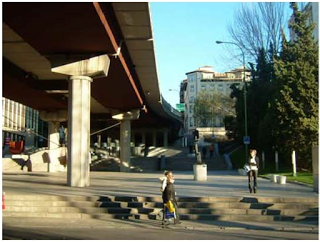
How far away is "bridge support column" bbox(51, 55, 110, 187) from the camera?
17.8 m

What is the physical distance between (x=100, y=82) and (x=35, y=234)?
16.0m

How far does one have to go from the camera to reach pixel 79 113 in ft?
59.2

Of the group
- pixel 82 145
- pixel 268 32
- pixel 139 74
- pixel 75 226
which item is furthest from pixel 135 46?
pixel 268 32

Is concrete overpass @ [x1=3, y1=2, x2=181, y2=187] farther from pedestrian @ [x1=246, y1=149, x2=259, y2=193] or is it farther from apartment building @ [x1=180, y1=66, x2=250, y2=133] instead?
apartment building @ [x1=180, y1=66, x2=250, y2=133]

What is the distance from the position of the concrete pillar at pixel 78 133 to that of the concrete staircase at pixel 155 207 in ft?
14.4

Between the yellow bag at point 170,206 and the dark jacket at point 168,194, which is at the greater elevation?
the dark jacket at point 168,194

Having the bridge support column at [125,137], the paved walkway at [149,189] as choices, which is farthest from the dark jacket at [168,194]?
the bridge support column at [125,137]

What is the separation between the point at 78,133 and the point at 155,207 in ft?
20.8

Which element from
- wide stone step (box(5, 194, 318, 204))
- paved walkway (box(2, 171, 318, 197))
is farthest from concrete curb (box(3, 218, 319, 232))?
paved walkway (box(2, 171, 318, 197))

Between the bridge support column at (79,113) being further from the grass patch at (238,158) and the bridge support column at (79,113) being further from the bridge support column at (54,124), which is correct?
the grass patch at (238,158)

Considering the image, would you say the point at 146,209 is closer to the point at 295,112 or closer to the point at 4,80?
the point at 4,80

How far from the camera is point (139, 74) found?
25906 mm

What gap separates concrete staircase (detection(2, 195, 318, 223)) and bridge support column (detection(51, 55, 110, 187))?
441 cm

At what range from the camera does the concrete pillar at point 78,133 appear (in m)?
17.8
